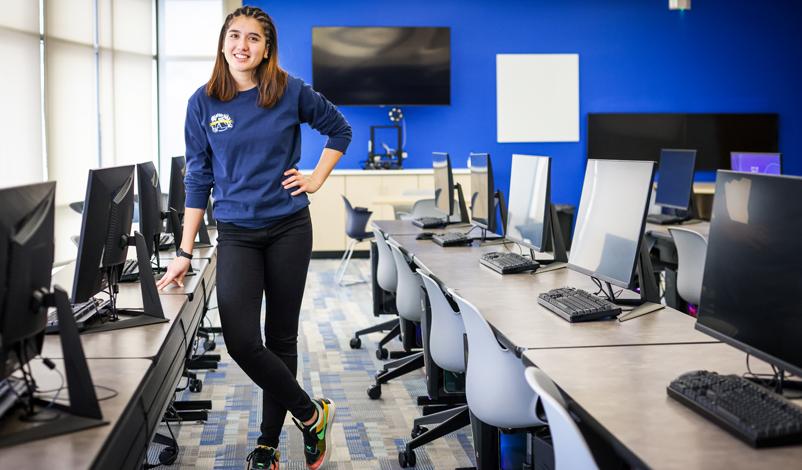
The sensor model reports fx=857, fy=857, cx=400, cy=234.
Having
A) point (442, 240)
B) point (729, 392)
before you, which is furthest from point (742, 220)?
point (442, 240)

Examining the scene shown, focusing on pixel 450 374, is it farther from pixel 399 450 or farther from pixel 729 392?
pixel 729 392

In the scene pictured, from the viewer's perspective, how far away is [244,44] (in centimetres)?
285

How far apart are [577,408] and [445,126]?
8466 millimetres

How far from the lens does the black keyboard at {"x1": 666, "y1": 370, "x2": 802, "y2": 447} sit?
1.58m

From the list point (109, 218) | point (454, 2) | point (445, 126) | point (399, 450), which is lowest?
point (399, 450)

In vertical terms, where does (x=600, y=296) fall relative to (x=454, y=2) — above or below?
below

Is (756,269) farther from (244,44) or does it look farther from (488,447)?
(244,44)

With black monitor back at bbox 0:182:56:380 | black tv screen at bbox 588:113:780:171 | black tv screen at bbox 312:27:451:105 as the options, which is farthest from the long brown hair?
black tv screen at bbox 588:113:780:171

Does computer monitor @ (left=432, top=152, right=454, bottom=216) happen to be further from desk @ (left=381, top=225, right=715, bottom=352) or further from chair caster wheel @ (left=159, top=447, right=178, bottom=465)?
chair caster wheel @ (left=159, top=447, right=178, bottom=465)

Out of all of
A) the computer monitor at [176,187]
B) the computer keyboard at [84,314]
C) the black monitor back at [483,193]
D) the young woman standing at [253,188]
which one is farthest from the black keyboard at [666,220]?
the computer keyboard at [84,314]

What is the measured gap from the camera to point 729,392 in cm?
179

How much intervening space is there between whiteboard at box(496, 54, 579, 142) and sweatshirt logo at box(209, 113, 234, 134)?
7.52 metres

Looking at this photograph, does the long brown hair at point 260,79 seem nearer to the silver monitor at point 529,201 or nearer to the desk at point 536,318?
the desk at point 536,318

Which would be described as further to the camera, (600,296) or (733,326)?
(600,296)
